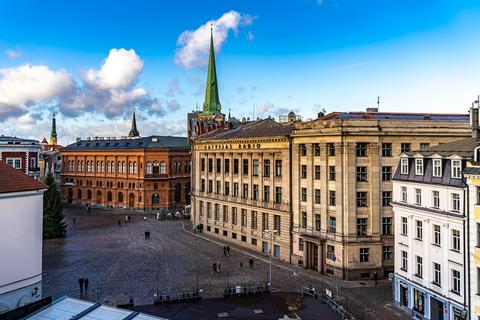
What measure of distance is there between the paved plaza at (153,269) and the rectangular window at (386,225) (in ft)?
22.4

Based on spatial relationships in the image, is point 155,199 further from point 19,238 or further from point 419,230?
point 419,230

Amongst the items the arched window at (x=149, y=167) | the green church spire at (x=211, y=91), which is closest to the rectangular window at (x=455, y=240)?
the arched window at (x=149, y=167)

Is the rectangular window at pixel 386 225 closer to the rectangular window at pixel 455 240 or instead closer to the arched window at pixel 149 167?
the rectangular window at pixel 455 240

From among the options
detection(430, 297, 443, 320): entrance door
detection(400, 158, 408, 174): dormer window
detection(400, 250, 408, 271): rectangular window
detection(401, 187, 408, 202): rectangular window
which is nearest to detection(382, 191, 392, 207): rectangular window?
detection(400, 158, 408, 174): dormer window

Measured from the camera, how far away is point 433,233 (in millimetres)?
35938

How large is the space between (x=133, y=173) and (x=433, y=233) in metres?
86.6

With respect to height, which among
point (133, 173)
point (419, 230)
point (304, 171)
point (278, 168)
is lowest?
point (419, 230)

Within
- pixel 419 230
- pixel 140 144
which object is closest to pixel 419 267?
pixel 419 230

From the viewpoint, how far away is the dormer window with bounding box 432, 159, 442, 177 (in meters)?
35.8

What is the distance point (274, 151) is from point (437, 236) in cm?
2834

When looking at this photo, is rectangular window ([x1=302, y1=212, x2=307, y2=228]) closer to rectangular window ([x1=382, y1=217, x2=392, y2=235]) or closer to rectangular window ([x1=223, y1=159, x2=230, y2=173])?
rectangular window ([x1=382, y1=217, x2=392, y2=235])

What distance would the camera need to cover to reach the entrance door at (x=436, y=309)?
3481cm

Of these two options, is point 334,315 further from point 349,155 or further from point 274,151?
point 274,151

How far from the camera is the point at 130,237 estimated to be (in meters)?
72.7
